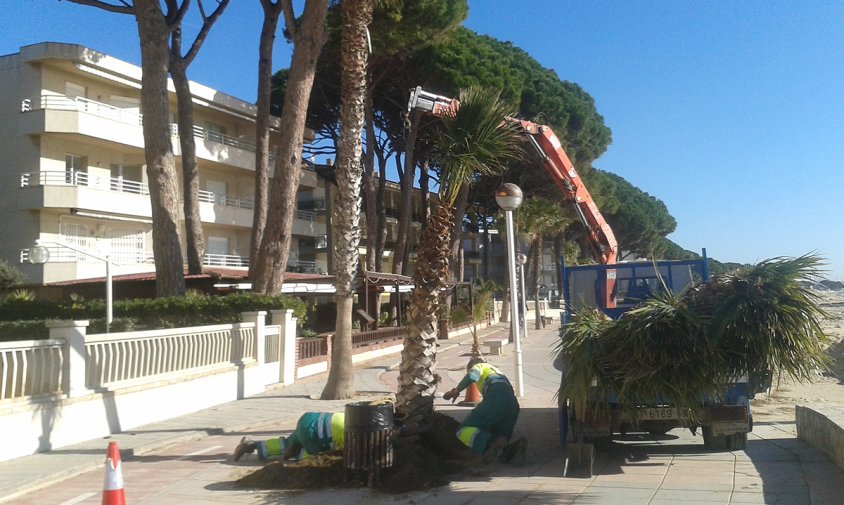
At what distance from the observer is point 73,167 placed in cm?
2903

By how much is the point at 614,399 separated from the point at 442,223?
10.0 ft

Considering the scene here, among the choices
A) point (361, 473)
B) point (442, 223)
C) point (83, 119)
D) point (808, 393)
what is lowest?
point (808, 393)

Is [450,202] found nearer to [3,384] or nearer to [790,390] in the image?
A: [3,384]

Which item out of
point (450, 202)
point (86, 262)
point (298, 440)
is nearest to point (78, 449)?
point (298, 440)

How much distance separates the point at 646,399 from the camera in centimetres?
743

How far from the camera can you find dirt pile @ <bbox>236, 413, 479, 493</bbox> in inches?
298

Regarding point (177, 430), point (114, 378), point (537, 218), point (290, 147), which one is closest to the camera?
point (177, 430)

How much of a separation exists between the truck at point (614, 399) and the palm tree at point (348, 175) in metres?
1.30

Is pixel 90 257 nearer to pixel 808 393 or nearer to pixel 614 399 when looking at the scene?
pixel 808 393

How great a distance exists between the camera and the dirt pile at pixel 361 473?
7572mm

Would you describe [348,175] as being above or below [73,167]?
below

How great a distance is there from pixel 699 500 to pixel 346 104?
9.65 m

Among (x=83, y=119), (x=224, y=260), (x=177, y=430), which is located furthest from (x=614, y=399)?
(x=224, y=260)

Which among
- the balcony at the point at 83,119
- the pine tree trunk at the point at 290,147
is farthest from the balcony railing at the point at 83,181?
the pine tree trunk at the point at 290,147
